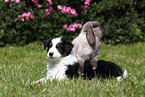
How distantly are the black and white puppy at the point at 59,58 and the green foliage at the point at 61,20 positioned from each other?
4639mm

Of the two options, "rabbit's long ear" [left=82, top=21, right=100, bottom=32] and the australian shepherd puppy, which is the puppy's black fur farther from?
"rabbit's long ear" [left=82, top=21, right=100, bottom=32]

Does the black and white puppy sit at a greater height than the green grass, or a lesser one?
greater

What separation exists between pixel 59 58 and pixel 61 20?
4.88 meters

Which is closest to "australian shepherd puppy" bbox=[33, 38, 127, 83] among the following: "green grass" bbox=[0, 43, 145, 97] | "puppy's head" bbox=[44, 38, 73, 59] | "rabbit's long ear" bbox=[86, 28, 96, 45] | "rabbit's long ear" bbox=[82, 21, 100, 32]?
"puppy's head" bbox=[44, 38, 73, 59]

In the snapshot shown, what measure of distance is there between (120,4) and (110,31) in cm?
114

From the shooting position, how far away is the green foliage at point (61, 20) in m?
8.69

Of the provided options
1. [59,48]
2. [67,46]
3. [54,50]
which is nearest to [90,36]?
[67,46]

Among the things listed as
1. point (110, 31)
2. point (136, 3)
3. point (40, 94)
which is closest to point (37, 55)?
point (110, 31)

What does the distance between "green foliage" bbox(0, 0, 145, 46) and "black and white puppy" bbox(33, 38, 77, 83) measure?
4639 millimetres

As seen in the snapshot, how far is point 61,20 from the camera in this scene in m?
8.69

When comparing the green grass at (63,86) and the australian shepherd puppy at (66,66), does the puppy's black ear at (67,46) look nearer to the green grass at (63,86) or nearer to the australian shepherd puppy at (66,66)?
the australian shepherd puppy at (66,66)

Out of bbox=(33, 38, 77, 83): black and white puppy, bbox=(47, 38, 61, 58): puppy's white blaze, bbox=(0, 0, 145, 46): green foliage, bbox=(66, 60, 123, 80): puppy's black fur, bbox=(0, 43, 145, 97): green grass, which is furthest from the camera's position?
bbox=(0, 0, 145, 46): green foliage

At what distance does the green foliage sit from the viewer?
28.5ft

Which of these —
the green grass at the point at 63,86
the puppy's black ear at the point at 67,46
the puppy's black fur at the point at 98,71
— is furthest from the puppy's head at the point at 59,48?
the green grass at the point at 63,86
